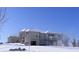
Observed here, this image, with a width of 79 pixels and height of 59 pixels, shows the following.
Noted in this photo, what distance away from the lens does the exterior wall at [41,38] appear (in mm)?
1892

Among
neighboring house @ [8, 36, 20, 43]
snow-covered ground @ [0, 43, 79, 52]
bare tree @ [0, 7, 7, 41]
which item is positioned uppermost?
bare tree @ [0, 7, 7, 41]

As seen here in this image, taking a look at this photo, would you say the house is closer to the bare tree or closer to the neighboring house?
the neighboring house

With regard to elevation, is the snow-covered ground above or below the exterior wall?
below

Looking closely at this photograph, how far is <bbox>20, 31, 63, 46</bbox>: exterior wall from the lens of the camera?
1.89 metres

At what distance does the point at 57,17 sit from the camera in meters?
1.92

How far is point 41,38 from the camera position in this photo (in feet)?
6.27

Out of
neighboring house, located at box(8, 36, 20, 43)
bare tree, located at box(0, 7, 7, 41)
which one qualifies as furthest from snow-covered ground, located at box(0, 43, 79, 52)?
bare tree, located at box(0, 7, 7, 41)

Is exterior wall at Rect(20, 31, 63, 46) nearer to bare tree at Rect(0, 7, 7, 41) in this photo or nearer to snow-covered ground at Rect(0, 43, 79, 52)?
snow-covered ground at Rect(0, 43, 79, 52)

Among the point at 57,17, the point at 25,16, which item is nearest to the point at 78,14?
the point at 57,17

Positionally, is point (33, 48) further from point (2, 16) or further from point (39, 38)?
point (2, 16)

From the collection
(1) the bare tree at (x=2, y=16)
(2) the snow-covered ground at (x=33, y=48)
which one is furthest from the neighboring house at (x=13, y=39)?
(1) the bare tree at (x=2, y=16)

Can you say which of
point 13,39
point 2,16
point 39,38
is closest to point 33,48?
point 39,38

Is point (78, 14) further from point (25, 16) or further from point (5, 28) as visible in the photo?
point (5, 28)
